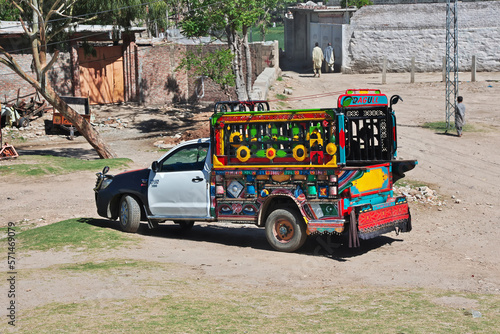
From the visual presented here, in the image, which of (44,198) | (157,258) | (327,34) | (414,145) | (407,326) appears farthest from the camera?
(327,34)

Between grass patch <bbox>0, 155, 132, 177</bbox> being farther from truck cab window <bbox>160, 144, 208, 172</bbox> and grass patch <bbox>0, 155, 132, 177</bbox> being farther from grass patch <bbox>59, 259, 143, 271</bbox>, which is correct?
grass patch <bbox>59, 259, 143, 271</bbox>

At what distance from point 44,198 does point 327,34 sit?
2686 centimetres

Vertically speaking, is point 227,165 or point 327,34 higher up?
point 327,34

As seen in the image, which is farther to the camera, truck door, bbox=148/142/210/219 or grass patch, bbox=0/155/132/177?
grass patch, bbox=0/155/132/177

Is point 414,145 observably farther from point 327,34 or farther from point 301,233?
point 327,34

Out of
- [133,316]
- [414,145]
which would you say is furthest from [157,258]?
[414,145]

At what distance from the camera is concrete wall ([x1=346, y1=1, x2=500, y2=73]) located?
121ft

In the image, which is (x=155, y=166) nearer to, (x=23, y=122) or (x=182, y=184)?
(x=182, y=184)

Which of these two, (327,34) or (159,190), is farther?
(327,34)

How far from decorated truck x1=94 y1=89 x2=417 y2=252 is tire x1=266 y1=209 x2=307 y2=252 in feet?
0.05

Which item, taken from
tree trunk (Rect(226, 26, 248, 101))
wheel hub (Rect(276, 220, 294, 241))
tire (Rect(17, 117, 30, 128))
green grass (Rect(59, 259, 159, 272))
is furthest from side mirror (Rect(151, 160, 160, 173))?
tire (Rect(17, 117, 30, 128))

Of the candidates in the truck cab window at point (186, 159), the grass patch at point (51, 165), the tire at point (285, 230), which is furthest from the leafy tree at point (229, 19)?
the tire at point (285, 230)

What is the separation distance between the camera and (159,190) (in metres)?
12.8

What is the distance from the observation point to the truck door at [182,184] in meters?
12.4
